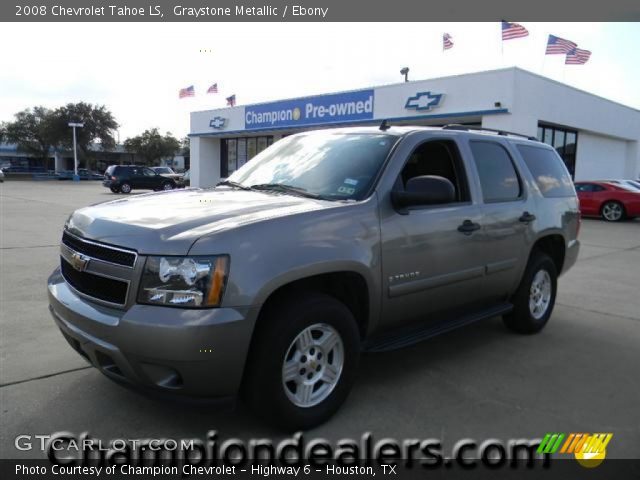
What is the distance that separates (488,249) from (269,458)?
2.56 m

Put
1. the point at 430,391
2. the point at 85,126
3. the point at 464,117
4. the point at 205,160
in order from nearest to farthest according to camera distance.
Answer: the point at 430,391 → the point at 464,117 → the point at 205,160 → the point at 85,126

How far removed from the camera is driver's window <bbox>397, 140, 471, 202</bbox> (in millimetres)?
4309

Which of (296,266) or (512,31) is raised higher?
(512,31)

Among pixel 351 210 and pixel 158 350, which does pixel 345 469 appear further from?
pixel 351 210

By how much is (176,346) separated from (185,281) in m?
0.34

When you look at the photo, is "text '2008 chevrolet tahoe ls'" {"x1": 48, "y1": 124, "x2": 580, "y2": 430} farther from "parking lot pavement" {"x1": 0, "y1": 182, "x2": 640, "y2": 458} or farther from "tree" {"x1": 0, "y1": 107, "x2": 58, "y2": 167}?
"tree" {"x1": 0, "y1": 107, "x2": 58, "y2": 167}

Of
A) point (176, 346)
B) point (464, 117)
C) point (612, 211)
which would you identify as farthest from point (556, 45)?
point (176, 346)

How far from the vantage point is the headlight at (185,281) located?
277 centimetres

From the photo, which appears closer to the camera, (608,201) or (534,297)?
(534,297)

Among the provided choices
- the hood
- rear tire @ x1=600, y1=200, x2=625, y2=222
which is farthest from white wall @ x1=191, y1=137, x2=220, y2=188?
the hood

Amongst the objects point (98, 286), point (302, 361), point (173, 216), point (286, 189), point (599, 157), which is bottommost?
point (302, 361)

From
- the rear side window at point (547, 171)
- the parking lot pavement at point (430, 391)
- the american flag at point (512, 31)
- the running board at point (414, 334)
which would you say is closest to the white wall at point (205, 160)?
the american flag at point (512, 31)

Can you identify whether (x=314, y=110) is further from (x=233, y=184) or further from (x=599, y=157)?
(x=233, y=184)

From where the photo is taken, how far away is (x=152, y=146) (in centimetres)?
7525
